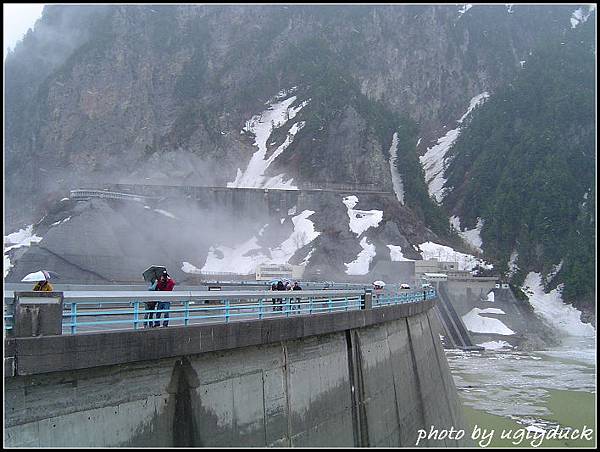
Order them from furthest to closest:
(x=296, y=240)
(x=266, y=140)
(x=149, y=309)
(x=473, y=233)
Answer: (x=266, y=140) → (x=473, y=233) → (x=296, y=240) → (x=149, y=309)

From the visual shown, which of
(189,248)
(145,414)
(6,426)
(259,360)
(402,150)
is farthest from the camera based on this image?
(402,150)

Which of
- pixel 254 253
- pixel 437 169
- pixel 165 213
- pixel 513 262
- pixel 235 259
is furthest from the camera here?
pixel 437 169

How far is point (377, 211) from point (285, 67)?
287ft

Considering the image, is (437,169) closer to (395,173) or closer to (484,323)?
(395,173)

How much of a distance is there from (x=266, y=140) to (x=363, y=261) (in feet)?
225

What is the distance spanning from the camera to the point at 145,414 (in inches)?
364

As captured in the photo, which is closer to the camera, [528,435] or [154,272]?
[154,272]

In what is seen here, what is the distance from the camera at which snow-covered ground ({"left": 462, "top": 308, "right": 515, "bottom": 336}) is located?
81125mm

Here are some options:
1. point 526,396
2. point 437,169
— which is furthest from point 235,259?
point 437,169

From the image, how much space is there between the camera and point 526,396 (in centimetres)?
4288

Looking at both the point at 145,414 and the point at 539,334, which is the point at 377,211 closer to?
the point at 539,334

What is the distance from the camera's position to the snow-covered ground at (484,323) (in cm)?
8112

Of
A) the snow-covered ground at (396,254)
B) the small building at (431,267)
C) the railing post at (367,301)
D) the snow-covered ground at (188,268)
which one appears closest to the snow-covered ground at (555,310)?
the small building at (431,267)

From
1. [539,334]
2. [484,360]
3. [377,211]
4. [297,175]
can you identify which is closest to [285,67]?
[297,175]
